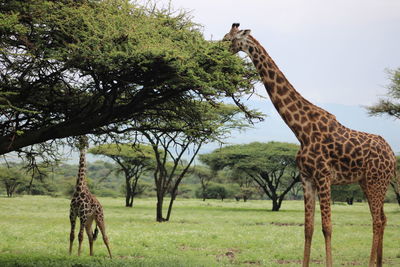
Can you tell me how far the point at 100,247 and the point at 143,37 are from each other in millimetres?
8397

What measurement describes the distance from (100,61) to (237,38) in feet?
9.06

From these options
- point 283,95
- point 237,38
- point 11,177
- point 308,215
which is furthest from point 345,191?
point 237,38

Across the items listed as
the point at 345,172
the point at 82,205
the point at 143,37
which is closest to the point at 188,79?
the point at 143,37

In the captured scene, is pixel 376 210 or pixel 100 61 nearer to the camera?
pixel 100 61

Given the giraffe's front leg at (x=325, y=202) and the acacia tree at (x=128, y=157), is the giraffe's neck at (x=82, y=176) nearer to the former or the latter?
the giraffe's front leg at (x=325, y=202)

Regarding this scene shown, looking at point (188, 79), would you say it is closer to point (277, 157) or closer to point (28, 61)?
point (28, 61)

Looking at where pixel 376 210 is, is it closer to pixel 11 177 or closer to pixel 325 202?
pixel 325 202

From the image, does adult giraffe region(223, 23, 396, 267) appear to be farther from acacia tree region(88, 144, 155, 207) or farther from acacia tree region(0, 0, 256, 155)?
acacia tree region(88, 144, 155, 207)

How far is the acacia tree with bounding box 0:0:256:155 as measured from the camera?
835 cm

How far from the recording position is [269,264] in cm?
1233

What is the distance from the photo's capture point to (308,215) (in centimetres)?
913

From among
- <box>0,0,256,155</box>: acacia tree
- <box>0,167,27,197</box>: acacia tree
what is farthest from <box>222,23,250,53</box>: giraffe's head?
<box>0,167,27,197</box>: acacia tree

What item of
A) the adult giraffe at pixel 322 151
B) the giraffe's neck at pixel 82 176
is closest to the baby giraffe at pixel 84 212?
the giraffe's neck at pixel 82 176

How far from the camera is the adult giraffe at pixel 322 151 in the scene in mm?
9195
